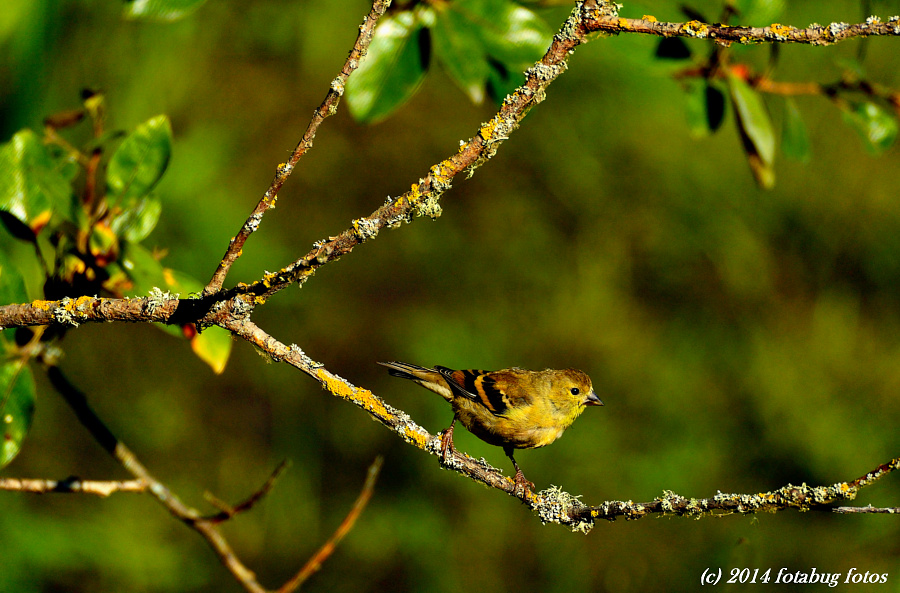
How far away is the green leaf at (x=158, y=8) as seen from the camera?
3.78 ft

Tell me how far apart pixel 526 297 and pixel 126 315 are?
3.27 m

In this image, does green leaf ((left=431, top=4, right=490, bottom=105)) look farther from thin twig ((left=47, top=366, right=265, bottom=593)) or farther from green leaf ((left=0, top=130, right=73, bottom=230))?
thin twig ((left=47, top=366, right=265, bottom=593))

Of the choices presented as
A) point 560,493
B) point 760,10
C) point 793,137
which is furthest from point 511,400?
point 760,10

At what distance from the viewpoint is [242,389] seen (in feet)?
12.6

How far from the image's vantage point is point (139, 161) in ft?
4.27

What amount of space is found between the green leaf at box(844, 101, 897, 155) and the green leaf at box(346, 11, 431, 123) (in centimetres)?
105

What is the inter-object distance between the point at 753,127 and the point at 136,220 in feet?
4.41

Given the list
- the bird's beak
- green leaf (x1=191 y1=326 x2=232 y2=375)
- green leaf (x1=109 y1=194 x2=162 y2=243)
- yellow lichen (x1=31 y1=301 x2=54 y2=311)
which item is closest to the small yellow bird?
the bird's beak

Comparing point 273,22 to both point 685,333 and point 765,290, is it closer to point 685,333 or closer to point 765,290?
point 685,333

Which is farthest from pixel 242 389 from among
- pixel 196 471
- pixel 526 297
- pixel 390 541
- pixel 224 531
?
pixel 526 297

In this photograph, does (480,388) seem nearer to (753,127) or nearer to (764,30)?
(753,127)

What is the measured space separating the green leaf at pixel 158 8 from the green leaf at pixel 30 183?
0.30 metres

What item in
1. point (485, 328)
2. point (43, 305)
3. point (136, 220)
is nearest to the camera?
point (43, 305)

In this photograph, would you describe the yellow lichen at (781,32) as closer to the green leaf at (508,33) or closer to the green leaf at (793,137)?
the green leaf at (508,33)
